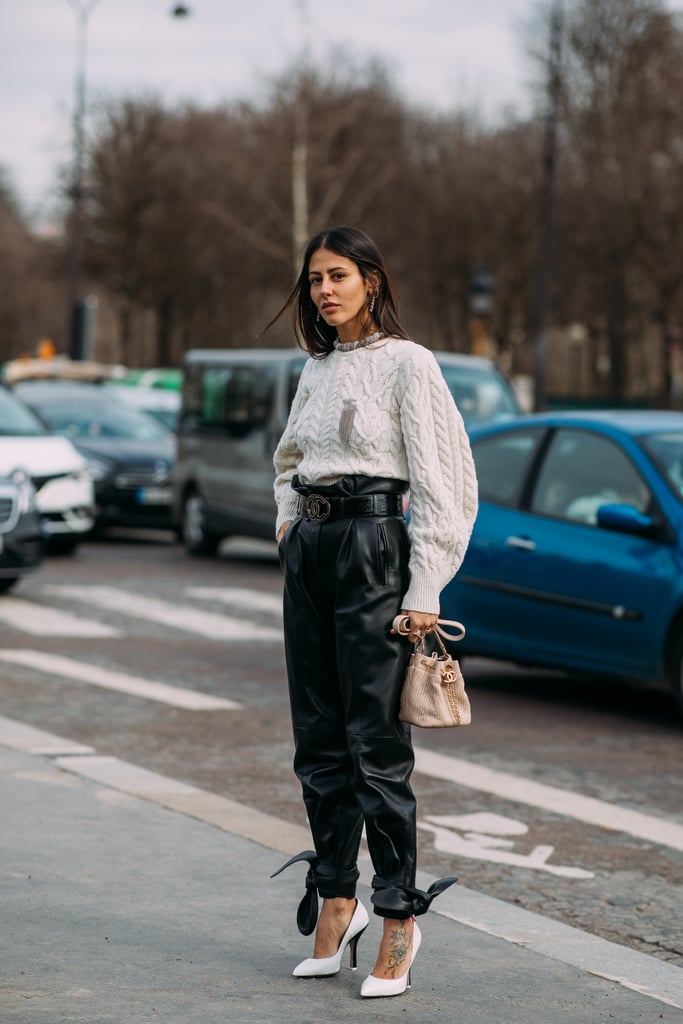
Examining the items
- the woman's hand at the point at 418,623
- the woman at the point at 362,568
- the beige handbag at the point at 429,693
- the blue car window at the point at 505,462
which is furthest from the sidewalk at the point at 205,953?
the blue car window at the point at 505,462

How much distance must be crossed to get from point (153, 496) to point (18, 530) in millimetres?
6289

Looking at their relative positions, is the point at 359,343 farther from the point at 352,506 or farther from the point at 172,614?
the point at 172,614

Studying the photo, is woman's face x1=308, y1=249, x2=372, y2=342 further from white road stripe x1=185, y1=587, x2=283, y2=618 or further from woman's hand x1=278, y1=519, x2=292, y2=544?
white road stripe x1=185, y1=587, x2=283, y2=618

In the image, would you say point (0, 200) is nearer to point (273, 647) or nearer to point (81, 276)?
point (81, 276)

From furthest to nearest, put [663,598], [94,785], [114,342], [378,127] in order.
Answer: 1. [114,342]
2. [378,127]
3. [663,598]
4. [94,785]

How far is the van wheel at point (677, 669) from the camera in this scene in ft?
28.3

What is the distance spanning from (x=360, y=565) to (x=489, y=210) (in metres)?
46.5

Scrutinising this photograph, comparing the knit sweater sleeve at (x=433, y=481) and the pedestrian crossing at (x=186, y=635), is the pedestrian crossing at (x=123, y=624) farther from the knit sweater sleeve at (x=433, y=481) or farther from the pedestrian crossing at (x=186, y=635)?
the knit sweater sleeve at (x=433, y=481)

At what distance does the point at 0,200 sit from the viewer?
84188 mm

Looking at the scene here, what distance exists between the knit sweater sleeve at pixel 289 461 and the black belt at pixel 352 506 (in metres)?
0.15

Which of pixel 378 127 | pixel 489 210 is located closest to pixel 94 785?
pixel 489 210

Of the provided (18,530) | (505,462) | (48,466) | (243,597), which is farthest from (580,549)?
(48,466)

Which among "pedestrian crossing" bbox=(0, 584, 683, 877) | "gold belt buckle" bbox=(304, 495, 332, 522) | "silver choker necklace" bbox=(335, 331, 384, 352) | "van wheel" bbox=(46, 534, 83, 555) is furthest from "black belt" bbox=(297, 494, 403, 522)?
"van wheel" bbox=(46, 534, 83, 555)

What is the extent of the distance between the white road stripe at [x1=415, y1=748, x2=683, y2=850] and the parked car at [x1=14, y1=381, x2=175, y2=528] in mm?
11740
